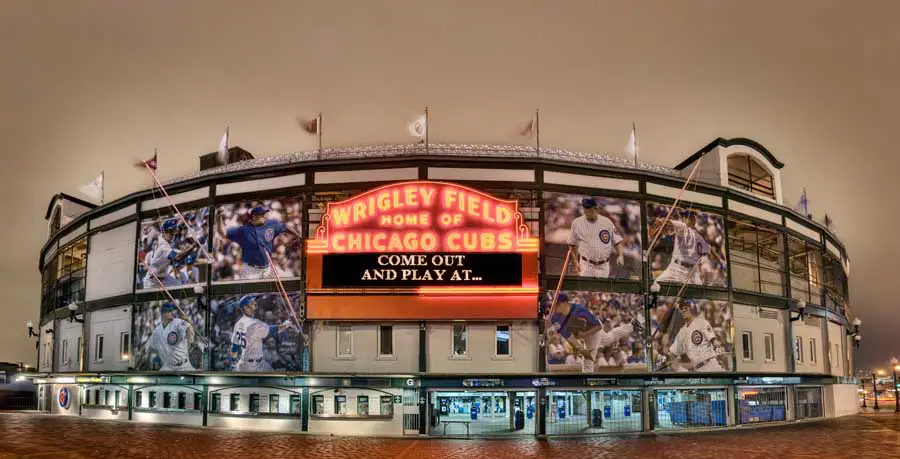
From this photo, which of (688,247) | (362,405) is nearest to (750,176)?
(688,247)

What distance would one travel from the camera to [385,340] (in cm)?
4194

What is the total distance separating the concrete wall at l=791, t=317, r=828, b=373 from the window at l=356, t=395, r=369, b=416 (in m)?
30.5

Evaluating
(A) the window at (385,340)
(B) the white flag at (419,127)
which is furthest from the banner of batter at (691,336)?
(B) the white flag at (419,127)

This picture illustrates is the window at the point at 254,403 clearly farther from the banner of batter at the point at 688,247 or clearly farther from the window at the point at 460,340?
the banner of batter at the point at 688,247

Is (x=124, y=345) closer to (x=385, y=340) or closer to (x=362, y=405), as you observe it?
(x=362, y=405)

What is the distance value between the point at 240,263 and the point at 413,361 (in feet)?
40.3

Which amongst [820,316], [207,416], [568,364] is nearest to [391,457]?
[568,364]

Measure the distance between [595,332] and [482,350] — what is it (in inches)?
263

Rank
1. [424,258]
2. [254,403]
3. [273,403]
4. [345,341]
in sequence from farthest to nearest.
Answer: [254,403] → [345,341] → [273,403] → [424,258]

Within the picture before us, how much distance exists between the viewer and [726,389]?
45.0m

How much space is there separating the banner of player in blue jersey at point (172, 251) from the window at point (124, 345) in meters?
3.81

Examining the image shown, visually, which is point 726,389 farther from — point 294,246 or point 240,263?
point 240,263

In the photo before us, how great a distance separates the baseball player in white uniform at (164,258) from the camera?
155 ft

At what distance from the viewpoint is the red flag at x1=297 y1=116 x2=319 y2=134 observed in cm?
4303
